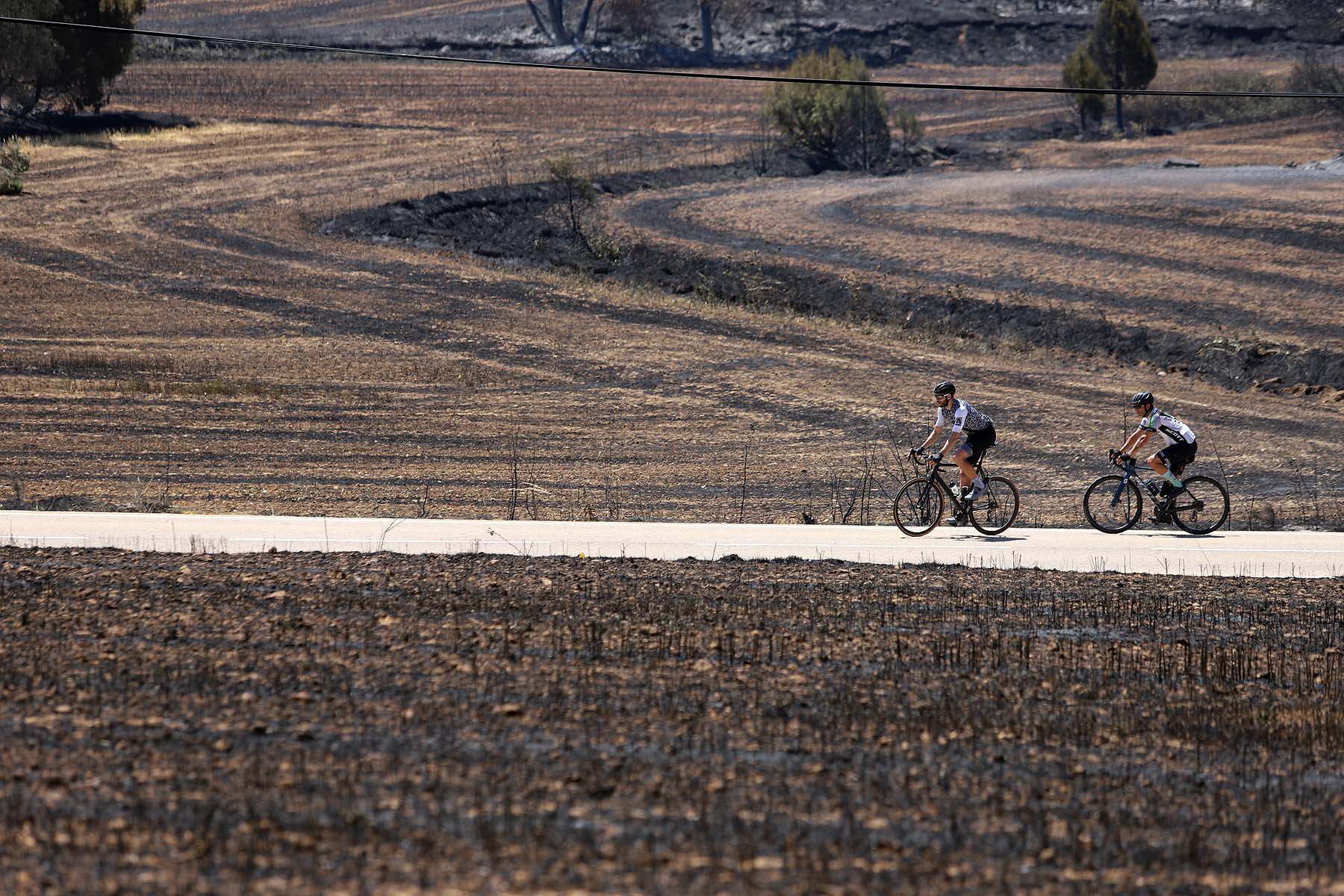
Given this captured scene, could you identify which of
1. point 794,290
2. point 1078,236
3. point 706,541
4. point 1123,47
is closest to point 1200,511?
point 706,541

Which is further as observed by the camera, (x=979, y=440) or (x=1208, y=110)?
(x=1208, y=110)

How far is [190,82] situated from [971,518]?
209 ft

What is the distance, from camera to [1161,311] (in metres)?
32.6

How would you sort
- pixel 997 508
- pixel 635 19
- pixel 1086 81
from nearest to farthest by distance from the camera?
pixel 997 508, pixel 1086 81, pixel 635 19

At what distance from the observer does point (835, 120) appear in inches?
2249

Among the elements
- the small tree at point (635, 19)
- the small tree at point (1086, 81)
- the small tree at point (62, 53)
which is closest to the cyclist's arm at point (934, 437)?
the small tree at point (62, 53)

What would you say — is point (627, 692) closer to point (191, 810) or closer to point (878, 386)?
point (191, 810)

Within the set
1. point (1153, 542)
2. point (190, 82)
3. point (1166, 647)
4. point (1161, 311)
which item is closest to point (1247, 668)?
point (1166, 647)

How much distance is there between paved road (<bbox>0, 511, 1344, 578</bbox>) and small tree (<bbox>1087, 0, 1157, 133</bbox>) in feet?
178

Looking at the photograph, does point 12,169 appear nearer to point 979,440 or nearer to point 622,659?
point 979,440

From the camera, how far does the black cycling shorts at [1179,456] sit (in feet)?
51.2

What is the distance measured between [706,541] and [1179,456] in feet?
18.1

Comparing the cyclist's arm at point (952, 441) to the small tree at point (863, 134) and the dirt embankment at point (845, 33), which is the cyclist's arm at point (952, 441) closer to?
the small tree at point (863, 134)

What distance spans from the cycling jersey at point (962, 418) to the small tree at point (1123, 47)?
5407 cm
